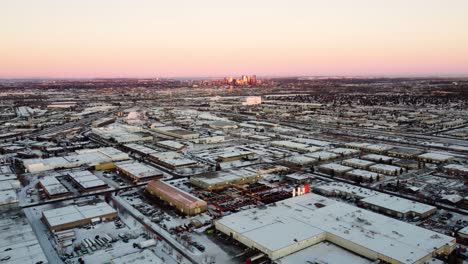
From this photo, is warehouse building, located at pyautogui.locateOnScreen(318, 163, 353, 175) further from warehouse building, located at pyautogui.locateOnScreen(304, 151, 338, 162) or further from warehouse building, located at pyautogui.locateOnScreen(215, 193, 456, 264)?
warehouse building, located at pyautogui.locateOnScreen(215, 193, 456, 264)

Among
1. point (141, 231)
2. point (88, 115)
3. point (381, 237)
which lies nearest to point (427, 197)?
point (381, 237)

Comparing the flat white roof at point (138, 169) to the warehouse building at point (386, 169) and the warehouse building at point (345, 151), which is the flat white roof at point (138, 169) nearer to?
the warehouse building at point (345, 151)

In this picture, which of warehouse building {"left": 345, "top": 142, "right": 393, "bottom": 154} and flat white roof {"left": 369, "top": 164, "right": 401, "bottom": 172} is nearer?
flat white roof {"left": 369, "top": 164, "right": 401, "bottom": 172}

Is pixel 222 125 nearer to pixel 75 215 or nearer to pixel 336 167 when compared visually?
pixel 336 167

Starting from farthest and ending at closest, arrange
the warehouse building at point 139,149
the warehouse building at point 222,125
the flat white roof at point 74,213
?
the warehouse building at point 222,125 → the warehouse building at point 139,149 → the flat white roof at point 74,213

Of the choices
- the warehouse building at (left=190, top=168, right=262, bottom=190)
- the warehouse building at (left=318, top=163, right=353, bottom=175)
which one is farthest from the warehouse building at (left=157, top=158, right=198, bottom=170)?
the warehouse building at (left=318, top=163, right=353, bottom=175)

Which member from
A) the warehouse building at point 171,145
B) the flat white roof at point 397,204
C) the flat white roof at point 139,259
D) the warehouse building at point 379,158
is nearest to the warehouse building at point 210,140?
the warehouse building at point 171,145

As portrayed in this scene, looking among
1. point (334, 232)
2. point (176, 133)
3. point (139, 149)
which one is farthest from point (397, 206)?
point (176, 133)
